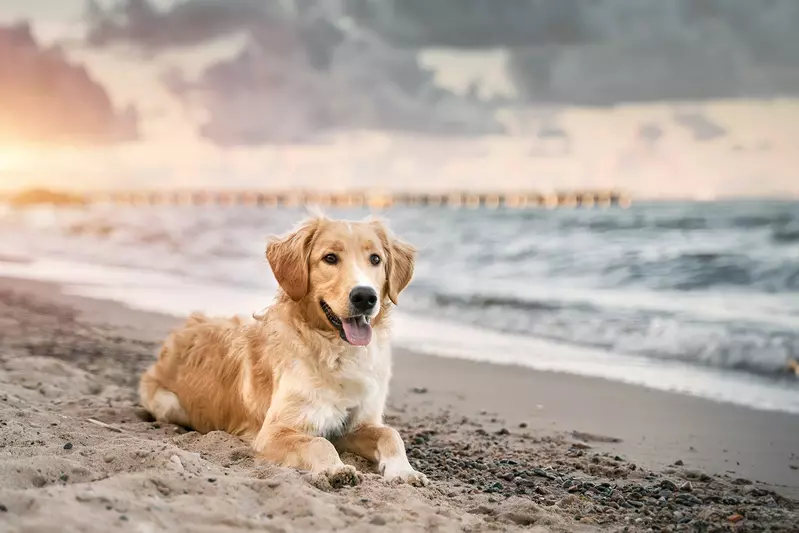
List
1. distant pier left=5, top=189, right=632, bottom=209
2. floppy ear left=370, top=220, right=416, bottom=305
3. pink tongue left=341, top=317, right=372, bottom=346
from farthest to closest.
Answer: distant pier left=5, top=189, right=632, bottom=209 → floppy ear left=370, top=220, right=416, bottom=305 → pink tongue left=341, top=317, right=372, bottom=346

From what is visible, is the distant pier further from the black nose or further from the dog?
the black nose

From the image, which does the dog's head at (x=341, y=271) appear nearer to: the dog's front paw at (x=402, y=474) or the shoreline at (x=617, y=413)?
the dog's front paw at (x=402, y=474)

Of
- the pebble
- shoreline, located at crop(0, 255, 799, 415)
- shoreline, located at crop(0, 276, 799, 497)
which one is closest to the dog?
the pebble

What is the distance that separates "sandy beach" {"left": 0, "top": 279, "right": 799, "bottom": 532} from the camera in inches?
107

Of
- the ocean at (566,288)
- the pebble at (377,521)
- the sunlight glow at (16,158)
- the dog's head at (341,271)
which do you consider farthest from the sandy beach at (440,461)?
the sunlight glow at (16,158)

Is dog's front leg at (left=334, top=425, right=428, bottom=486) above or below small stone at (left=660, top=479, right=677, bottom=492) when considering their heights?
above

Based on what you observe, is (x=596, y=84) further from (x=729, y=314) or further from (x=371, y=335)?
(x=371, y=335)

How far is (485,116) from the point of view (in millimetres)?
17469

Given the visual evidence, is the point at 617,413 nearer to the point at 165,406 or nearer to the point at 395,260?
the point at 395,260

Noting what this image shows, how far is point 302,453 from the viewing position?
3.50 metres

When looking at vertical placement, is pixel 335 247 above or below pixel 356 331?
above

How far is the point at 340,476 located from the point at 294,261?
114 centimetres

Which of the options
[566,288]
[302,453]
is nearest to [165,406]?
[302,453]

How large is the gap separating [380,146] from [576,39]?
6.28 metres
